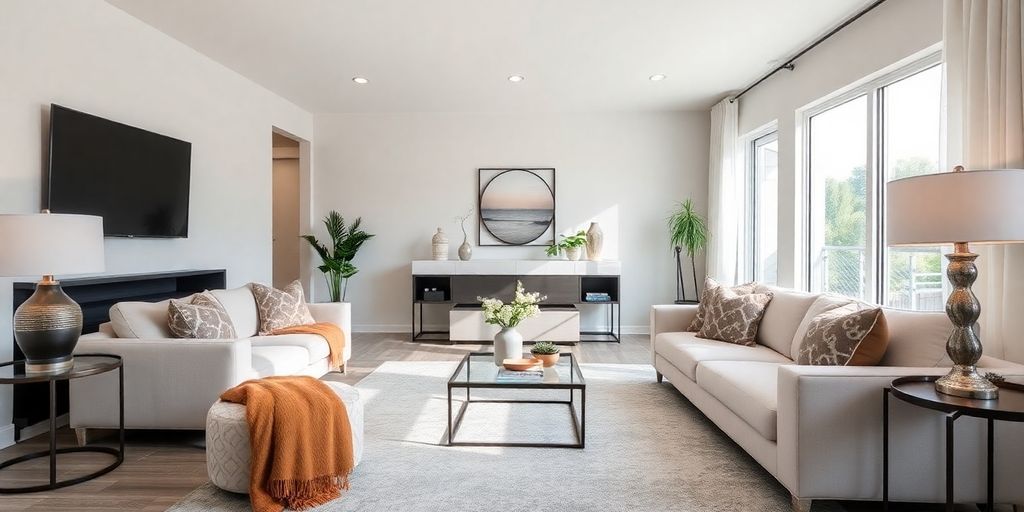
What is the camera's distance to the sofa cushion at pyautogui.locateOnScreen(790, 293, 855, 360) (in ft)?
10.7

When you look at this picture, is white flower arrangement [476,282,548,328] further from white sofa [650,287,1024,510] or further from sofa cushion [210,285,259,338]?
sofa cushion [210,285,259,338]

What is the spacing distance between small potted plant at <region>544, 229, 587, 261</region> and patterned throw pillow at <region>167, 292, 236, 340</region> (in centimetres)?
380

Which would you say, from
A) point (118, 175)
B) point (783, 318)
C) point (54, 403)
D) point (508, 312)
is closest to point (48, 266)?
point (54, 403)

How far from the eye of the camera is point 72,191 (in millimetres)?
3438

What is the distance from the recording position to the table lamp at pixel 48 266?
2.44 metres

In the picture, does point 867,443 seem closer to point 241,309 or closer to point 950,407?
point 950,407

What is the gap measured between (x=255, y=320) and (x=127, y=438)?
124cm

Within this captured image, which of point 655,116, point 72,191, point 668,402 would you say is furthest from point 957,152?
point 72,191

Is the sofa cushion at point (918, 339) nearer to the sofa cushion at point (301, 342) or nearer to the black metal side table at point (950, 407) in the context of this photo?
the black metal side table at point (950, 407)

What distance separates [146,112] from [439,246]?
3188 millimetres

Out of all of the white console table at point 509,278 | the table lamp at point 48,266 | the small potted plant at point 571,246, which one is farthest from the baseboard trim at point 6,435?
the small potted plant at point 571,246

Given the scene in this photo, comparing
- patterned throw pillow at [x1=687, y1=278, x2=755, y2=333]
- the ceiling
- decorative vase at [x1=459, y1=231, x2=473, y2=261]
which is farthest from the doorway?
patterned throw pillow at [x1=687, y1=278, x2=755, y2=333]

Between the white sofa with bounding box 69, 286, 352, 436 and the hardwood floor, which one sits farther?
the white sofa with bounding box 69, 286, 352, 436

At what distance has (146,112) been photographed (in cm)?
411
